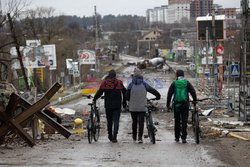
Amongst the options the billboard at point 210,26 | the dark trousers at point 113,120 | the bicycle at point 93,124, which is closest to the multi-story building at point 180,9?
the billboard at point 210,26

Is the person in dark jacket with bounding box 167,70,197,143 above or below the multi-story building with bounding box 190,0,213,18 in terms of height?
below

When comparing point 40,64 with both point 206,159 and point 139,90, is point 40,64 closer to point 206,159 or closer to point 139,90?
point 139,90

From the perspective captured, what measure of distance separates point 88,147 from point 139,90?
208 centimetres

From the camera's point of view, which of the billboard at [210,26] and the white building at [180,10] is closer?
the billboard at [210,26]

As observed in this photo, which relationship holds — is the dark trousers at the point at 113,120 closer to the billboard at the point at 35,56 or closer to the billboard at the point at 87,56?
the billboard at the point at 35,56

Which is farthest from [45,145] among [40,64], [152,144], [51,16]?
[51,16]

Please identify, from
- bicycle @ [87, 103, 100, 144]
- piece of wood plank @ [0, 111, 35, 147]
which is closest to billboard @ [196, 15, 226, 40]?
bicycle @ [87, 103, 100, 144]

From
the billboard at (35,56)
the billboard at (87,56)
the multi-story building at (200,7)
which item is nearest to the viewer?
the billboard at (35,56)

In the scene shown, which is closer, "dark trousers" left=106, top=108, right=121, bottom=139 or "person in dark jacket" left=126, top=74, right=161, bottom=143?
"person in dark jacket" left=126, top=74, right=161, bottom=143

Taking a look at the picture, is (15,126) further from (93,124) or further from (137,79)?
(137,79)

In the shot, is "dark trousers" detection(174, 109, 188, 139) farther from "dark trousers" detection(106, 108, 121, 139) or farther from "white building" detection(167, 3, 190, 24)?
"white building" detection(167, 3, 190, 24)

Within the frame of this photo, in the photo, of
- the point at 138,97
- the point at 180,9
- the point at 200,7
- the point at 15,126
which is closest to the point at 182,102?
the point at 138,97

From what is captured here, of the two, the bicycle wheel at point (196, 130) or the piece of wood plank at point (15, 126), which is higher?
the piece of wood plank at point (15, 126)

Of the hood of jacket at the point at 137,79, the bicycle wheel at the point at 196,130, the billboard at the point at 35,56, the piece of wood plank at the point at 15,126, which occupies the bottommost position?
the billboard at the point at 35,56
